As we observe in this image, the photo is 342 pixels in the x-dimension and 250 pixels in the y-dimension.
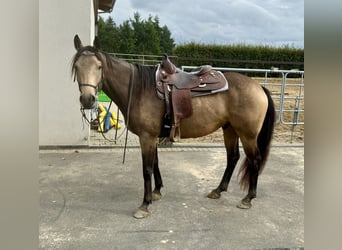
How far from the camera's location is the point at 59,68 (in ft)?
14.7

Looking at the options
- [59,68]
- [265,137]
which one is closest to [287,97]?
[265,137]

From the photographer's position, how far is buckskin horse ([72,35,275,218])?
103 inches

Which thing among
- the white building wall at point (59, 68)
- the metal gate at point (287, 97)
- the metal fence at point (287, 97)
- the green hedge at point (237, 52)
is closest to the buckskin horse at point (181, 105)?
the metal fence at point (287, 97)

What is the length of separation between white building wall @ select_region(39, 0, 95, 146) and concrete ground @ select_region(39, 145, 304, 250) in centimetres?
39

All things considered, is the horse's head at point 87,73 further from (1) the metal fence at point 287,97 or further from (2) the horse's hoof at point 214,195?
(1) the metal fence at point 287,97

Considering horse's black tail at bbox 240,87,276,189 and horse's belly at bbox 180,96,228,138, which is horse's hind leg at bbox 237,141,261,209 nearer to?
horse's black tail at bbox 240,87,276,189

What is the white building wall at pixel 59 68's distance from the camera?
4.43 metres

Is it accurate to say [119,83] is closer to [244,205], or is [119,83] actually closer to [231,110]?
[231,110]

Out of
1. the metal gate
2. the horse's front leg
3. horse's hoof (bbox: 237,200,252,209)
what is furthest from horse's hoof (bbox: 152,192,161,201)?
the metal gate
